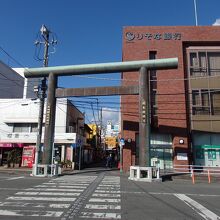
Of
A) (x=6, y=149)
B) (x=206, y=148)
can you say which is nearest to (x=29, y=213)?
(x=206, y=148)

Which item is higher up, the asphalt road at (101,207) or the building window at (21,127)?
the building window at (21,127)

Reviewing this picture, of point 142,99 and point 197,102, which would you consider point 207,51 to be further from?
point 142,99

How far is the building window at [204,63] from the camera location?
104 ft

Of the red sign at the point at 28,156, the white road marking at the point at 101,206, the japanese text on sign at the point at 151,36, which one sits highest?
the japanese text on sign at the point at 151,36

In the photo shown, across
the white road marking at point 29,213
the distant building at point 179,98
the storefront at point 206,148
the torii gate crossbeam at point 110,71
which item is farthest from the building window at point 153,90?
the white road marking at point 29,213

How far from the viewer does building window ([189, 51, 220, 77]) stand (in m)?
31.6

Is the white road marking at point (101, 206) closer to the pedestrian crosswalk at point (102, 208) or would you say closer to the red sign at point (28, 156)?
the pedestrian crosswalk at point (102, 208)

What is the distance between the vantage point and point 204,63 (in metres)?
31.9

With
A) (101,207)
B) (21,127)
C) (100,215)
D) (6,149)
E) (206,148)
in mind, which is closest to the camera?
(100,215)

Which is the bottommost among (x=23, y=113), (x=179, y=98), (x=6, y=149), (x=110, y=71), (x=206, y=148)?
(x=6, y=149)

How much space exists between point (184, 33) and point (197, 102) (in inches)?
294

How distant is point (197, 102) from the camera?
30812 mm

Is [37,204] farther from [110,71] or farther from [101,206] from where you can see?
[110,71]

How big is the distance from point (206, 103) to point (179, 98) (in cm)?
278
